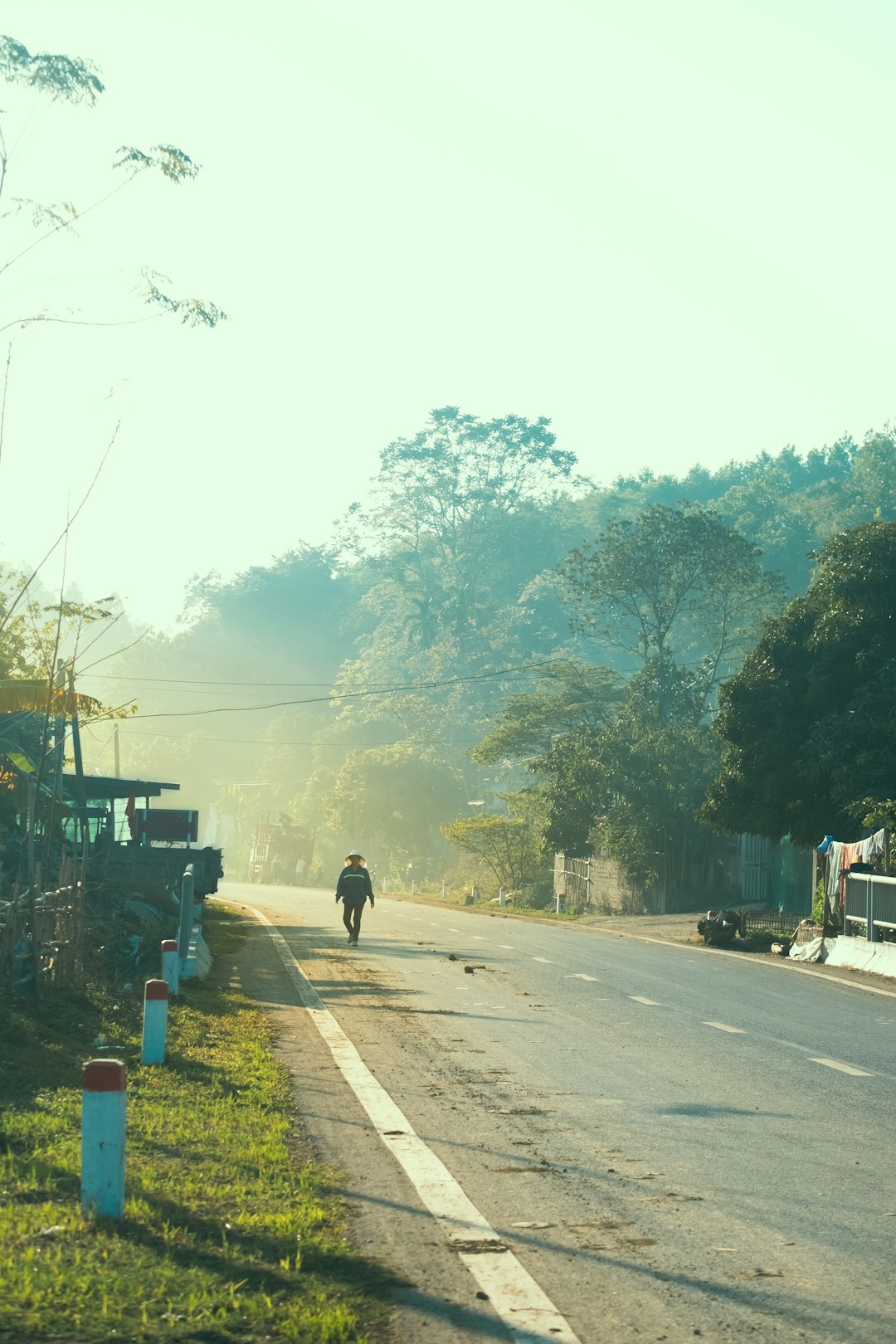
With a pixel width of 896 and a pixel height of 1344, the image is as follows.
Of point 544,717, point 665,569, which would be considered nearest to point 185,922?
point 665,569

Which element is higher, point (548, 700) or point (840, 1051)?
point (548, 700)

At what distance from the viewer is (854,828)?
29969 millimetres

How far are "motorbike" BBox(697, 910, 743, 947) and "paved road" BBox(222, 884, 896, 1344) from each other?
11293mm

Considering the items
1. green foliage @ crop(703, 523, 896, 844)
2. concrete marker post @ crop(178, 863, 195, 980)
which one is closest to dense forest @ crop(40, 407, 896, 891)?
green foliage @ crop(703, 523, 896, 844)

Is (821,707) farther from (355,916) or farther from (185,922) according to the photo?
(185,922)

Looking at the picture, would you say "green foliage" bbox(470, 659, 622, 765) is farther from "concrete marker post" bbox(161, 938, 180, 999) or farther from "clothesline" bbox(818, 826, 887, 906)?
"concrete marker post" bbox(161, 938, 180, 999)

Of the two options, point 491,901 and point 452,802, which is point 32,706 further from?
point 452,802

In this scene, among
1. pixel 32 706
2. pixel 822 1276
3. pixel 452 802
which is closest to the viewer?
pixel 822 1276

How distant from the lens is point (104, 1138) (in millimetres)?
5836

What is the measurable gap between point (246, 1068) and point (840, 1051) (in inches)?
200

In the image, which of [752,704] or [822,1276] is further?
[752,704]

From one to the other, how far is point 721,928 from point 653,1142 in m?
22.2

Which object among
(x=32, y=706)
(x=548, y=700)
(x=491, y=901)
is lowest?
(x=491, y=901)

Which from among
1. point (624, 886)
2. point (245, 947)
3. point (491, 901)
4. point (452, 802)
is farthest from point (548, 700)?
point (245, 947)
